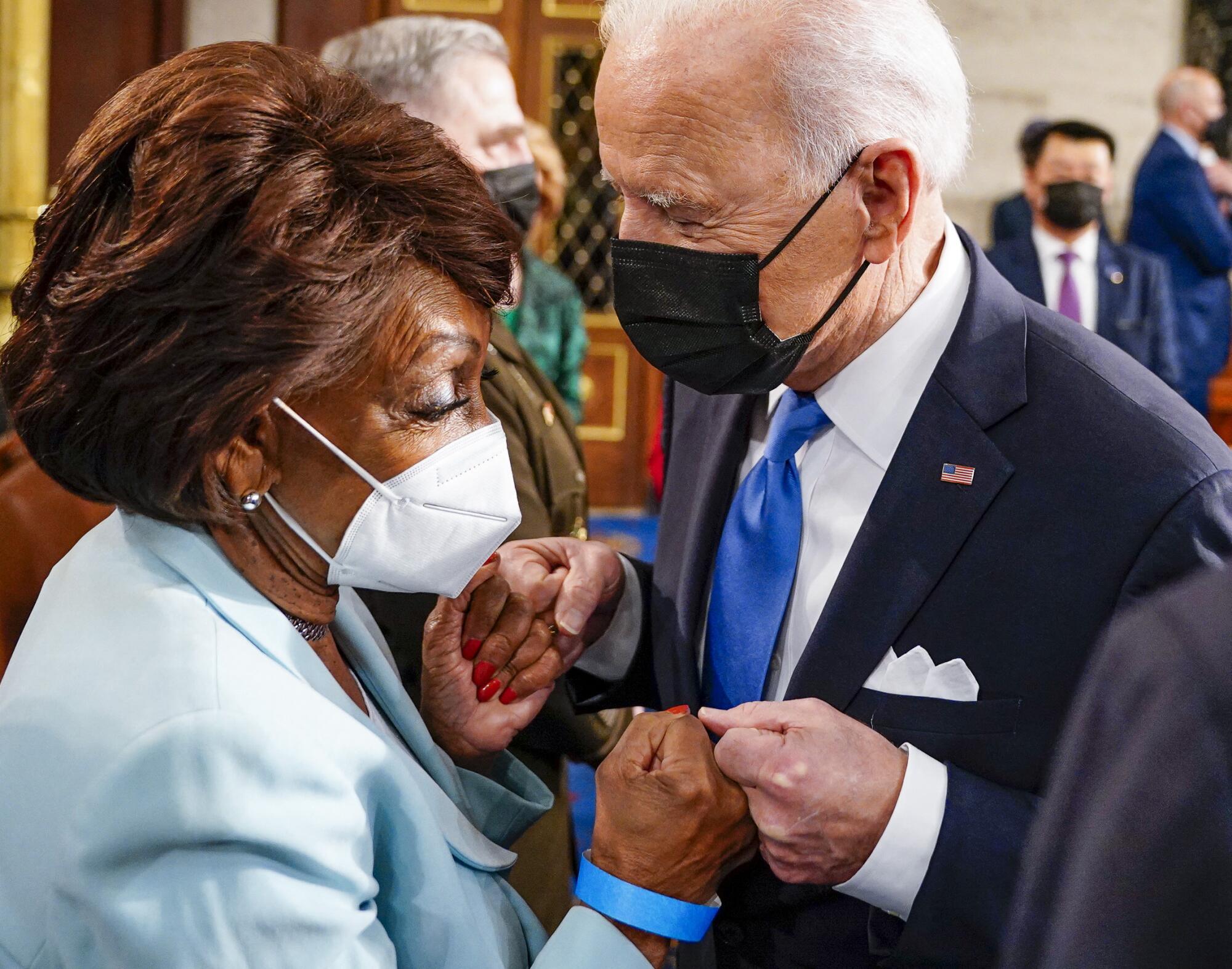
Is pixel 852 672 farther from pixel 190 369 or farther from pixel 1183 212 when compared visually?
pixel 1183 212

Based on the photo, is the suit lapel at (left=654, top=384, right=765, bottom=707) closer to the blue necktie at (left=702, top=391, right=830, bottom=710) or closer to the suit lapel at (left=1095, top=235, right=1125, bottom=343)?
the blue necktie at (left=702, top=391, right=830, bottom=710)

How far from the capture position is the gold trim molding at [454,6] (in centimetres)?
672

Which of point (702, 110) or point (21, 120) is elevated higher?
point (702, 110)

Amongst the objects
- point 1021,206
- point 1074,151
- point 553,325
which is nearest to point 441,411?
point 553,325

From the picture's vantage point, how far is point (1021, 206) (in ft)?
22.5

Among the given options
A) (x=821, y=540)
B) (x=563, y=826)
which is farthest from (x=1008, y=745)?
(x=563, y=826)

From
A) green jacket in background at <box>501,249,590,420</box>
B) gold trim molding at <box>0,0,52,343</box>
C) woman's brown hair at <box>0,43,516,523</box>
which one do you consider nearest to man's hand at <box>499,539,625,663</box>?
woman's brown hair at <box>0,43,516,523</box>

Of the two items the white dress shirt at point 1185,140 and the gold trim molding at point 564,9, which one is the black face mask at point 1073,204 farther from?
the gold trim molding at point 564,9

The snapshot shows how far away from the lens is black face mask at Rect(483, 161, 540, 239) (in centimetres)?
247

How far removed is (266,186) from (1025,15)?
7434 mm

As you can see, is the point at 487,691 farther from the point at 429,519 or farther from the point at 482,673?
the point at 429,519

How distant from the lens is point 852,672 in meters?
1.35

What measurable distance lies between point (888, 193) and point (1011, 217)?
6.00 metres

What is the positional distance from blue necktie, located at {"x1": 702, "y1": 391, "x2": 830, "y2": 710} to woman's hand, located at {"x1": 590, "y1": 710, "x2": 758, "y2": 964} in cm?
21
